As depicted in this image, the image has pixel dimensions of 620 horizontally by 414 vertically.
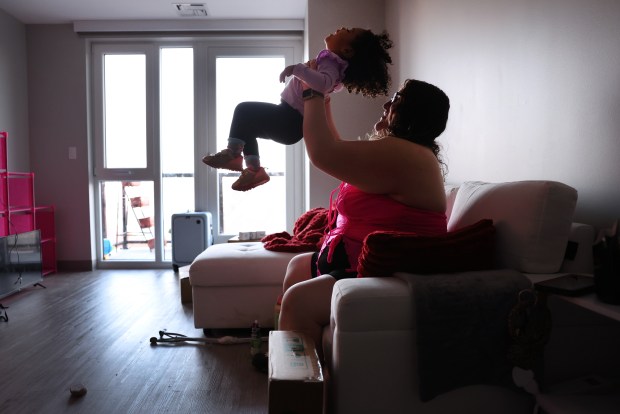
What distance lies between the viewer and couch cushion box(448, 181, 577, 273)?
127 centimetres

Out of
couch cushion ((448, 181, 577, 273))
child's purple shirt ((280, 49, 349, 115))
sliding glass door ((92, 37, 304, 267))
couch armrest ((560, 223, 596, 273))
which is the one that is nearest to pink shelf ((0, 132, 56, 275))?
sliding glass door ((92, 37, 304, 267))

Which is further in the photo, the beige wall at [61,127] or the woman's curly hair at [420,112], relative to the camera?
the beige wall at [61,127]

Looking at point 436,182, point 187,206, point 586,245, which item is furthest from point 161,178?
point 586,245

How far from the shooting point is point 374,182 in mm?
1397

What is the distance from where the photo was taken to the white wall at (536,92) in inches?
53.8

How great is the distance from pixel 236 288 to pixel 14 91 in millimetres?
3468

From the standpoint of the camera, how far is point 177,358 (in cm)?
231

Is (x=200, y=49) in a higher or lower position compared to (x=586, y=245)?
higher

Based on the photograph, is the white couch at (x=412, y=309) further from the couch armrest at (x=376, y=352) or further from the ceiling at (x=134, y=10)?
the ceiling at (x=134, y=10)

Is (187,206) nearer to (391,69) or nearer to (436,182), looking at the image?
(391,69)

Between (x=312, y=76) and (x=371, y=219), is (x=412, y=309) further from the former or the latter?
(x=312, y=76)

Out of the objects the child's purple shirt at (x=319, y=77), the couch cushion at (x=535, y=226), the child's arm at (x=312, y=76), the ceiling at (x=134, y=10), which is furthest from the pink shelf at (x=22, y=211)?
the couch cushion at (x=535, y=226)

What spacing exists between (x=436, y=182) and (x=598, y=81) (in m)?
0.54

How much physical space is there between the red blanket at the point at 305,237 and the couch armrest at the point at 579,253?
1.35 m
